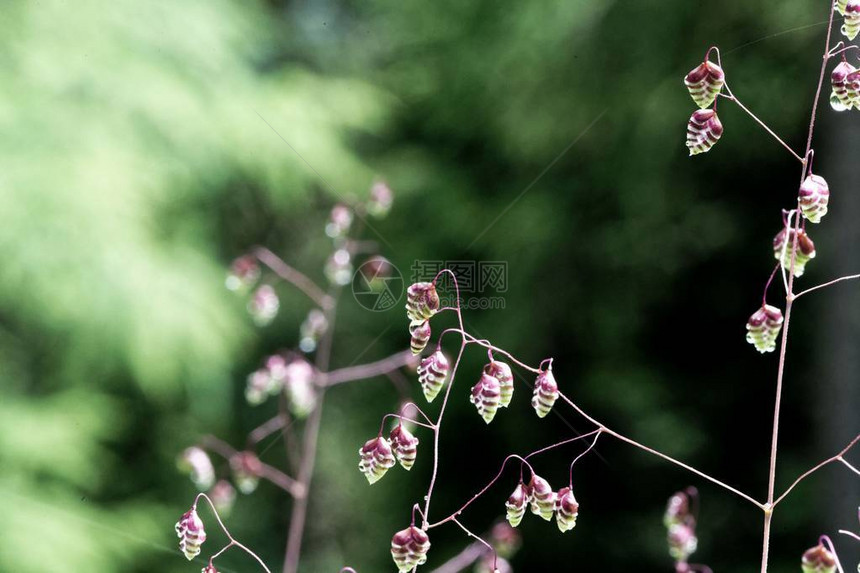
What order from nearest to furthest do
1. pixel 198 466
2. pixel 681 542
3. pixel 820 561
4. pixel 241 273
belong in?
1. pixel 820 561
2. pixel 681 542
3. pixel 198 466
4. pixel 241 273

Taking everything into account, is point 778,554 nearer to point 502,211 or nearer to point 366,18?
point 502,211

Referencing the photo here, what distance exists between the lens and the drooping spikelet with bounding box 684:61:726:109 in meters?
0.43

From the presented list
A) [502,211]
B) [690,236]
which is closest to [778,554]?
[690,236]

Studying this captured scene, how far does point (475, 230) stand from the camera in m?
2.03

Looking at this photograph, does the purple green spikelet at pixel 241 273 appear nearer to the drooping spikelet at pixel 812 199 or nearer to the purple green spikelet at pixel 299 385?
the purple green spikelet at pixel 299 385

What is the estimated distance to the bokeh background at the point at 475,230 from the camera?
158 cm

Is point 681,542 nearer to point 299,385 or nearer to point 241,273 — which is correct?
point 299,385

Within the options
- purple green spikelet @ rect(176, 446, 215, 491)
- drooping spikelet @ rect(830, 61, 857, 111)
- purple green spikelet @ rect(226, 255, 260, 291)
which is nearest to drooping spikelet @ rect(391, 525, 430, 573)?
drooping spikelet @ rect(830, 61, 857, 111)

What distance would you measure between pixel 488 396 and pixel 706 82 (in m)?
0.20

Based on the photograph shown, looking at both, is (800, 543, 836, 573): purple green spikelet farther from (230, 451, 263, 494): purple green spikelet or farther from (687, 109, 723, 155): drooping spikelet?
(230, 451, 263, 494): purple green spikelet

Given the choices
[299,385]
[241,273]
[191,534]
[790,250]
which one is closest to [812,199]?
[790,250]

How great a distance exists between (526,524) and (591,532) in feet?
0.53

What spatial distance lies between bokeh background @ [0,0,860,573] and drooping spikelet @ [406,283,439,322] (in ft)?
3.76

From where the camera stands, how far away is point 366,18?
238cm
